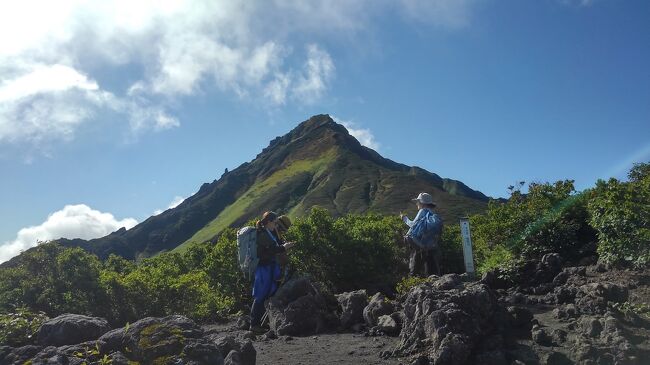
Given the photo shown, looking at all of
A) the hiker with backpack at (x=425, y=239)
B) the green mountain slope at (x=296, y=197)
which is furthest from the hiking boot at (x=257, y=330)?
the green mountain slope at (x=296, y=197)

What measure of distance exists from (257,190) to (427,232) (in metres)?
167

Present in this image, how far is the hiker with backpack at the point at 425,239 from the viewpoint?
10031 millimetres

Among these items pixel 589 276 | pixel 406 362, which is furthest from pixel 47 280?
pixel 589 276

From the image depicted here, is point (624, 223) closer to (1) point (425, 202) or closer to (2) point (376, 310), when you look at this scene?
(1) point (425, 202)

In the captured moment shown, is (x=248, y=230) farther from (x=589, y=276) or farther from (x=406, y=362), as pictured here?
(x=589, y=276)

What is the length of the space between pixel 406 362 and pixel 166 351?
2.89 m

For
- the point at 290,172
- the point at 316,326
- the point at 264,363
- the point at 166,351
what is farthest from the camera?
the point at 290,172

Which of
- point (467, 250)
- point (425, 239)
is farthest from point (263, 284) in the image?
point (467, 250)

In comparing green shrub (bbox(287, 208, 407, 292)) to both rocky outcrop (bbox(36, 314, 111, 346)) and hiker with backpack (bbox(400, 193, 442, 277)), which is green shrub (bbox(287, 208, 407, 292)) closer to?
hiker with backpack (bbox(400, 193, 442, 277))

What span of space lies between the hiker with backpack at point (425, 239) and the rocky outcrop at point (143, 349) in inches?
195

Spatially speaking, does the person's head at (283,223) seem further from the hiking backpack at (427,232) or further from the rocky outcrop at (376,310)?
the rocky outcrop at (376,310)

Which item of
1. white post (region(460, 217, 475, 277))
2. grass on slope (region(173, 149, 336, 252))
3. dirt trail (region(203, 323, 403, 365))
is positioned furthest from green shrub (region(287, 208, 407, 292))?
grass on slope (region(173, 149, 336, 252))

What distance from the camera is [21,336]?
7.29 m

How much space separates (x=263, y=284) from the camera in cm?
962
